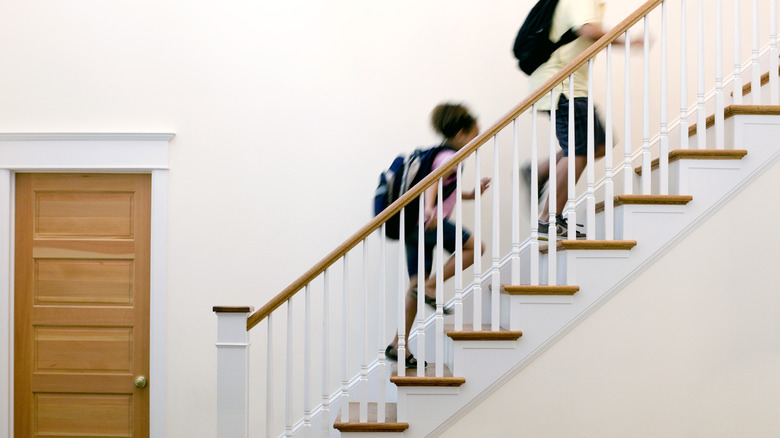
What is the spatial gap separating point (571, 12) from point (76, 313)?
118 inches

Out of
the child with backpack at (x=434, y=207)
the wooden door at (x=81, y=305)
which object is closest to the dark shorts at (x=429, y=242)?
the child with backpack at (x=434, y=207)

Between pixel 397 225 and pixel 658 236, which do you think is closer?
pixel 658 236

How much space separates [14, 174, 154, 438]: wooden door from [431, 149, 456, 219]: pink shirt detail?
1693 mm

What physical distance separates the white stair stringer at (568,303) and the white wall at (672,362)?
4 centimetres

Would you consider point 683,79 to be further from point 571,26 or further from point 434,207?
point 434,207

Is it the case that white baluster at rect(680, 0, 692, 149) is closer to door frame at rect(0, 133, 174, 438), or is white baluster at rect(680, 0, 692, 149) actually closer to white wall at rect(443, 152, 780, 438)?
white wall at rect(443, 152, 780, 438)

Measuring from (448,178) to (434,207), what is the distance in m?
0.15

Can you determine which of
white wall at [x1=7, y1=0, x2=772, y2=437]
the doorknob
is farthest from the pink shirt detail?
the doorknob

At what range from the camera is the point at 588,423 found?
2670mm

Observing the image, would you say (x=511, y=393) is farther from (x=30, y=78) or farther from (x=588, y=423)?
(x=30, y=78)

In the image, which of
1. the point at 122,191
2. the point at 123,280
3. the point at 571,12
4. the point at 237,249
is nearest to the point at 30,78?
the point at 122,191

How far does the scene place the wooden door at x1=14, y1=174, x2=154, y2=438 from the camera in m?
3.79

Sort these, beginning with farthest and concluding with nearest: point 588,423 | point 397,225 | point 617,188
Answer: point 617,188 < point 397,225 < point 588,423

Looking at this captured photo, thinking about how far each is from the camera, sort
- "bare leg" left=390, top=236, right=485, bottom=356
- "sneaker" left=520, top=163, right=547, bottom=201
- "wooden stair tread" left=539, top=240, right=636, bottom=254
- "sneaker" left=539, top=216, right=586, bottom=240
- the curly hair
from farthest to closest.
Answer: "sneaker" left=520, top=163, right=547, bottom=201, the curly hair, "bare leg" left=390, top=236, right=485, bottom=356, "sneaker" left=539, top=216, right=586, bottom=240, "wooden stair tread" left=539, top=240, right=636, bottom=254
